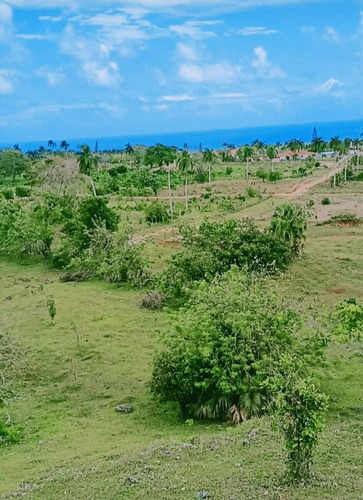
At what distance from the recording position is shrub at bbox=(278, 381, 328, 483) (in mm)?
12594

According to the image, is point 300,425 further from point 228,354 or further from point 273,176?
point 273,176

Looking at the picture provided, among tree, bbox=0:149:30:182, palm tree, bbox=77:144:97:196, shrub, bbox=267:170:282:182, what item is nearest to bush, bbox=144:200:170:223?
palm tree, bbox=77:144:97:196

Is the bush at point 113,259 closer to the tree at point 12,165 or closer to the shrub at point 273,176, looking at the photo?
the shrub at point 273,176

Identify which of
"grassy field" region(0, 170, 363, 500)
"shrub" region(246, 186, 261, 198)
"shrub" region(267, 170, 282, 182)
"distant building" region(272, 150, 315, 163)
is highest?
"distant building" region(272, 150, 315, 163)

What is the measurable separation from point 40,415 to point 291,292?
1723 cm

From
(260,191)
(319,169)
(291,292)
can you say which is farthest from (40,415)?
(319,169)

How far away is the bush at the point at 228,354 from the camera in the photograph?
1914 centimetres

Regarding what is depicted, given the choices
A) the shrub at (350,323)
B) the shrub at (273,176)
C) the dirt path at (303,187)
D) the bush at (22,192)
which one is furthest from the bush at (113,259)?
the shrub at (273,176)

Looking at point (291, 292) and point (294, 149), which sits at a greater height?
point (294, 149)

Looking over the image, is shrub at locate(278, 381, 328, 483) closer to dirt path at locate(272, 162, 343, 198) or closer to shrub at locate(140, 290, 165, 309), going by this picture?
shrub at locate(140, 290, 165, 309)

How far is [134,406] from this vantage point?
68.4 feet

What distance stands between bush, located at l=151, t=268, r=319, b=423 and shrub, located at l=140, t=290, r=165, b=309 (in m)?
10.4

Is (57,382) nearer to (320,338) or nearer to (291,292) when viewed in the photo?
(320,338)

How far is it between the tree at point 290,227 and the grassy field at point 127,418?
1.20 metres
